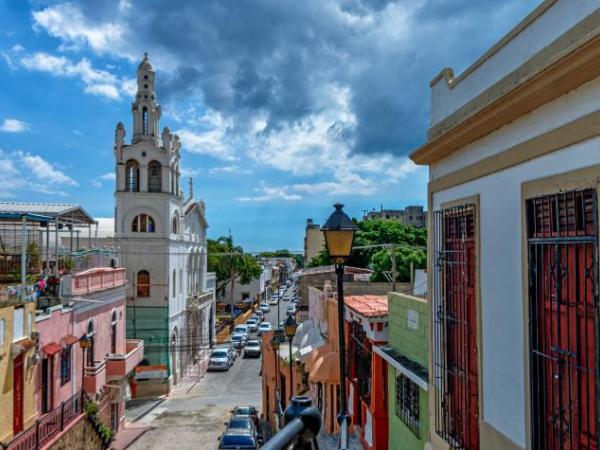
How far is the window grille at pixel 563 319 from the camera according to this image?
3.63 meters

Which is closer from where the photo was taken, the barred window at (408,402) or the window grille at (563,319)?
the window grille at (563,319)

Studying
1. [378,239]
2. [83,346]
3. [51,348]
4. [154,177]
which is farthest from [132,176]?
[378,239]

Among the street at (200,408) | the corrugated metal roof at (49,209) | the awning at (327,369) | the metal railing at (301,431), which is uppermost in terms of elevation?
the corrugated metal roof at (49,209)

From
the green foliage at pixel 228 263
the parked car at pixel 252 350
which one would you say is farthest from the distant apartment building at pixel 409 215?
the parked car at pixel 252 350

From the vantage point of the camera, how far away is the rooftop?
10.2m

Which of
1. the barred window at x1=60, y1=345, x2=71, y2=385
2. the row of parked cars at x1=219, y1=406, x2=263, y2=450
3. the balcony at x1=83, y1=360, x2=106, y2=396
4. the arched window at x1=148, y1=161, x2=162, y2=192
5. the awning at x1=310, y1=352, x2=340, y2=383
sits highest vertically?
the arched window at x1=148, y1=161, x2=162, y2=192

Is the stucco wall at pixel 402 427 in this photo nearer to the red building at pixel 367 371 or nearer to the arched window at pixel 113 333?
the red building at pixel 367 371

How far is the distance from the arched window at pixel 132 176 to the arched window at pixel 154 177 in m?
0.72

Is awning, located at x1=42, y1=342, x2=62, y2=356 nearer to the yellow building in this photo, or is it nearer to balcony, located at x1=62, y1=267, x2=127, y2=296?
the yellow building

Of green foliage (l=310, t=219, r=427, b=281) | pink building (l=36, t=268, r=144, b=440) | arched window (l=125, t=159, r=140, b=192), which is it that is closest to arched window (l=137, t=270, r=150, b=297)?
arched window (l=125, t=159, r=140, b=192)

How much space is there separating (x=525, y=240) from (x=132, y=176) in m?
30.5

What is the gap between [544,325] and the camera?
4.14m

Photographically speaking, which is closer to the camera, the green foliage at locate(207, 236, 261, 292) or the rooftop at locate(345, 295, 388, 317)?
the rooftop at locate(345, 295, 388, 317)

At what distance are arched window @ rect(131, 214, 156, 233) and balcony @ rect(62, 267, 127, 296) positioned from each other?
9102 mm
